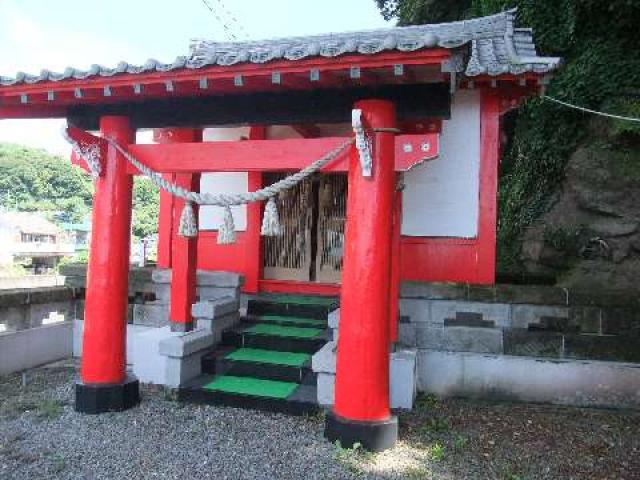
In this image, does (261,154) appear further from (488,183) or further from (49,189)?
(49,189)

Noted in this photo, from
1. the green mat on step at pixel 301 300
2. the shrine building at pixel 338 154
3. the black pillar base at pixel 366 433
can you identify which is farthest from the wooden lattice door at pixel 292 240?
the black pillar base at pixel 366 433

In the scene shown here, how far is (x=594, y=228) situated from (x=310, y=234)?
5.30m

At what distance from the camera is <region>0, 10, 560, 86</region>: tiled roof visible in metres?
3.75

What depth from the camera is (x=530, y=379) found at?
19.6 ft

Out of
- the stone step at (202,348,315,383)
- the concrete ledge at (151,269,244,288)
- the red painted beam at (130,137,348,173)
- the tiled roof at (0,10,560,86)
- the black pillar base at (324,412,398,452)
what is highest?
the tiled roof at (0,10,560,86)

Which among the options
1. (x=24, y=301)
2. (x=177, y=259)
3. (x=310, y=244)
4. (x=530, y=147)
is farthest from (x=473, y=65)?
(x=24, y=301)

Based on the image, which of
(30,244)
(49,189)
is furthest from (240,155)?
(49,189)

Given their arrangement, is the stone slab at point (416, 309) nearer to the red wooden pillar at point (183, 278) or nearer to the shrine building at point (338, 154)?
the shrine building at point (338, 154)

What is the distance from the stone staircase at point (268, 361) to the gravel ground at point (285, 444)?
17cm

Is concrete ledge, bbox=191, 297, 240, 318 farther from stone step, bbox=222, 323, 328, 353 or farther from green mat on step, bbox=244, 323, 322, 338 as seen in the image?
green mat on step, bbox=244, 323, 322, 338

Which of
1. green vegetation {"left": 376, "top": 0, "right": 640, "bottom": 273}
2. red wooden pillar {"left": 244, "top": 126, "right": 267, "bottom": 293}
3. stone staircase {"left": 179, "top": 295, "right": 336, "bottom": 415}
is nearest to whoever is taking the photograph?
stone staircase {"left": 179, "top": 295, "right": 336, "bottom": 415}

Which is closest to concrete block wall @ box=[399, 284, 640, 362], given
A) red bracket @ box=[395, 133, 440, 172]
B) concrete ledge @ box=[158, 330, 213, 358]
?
red bracket @ box=[395, 133, 440, 172]

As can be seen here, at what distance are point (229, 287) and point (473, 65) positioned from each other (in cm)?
468

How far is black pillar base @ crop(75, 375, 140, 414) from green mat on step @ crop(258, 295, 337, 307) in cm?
277
